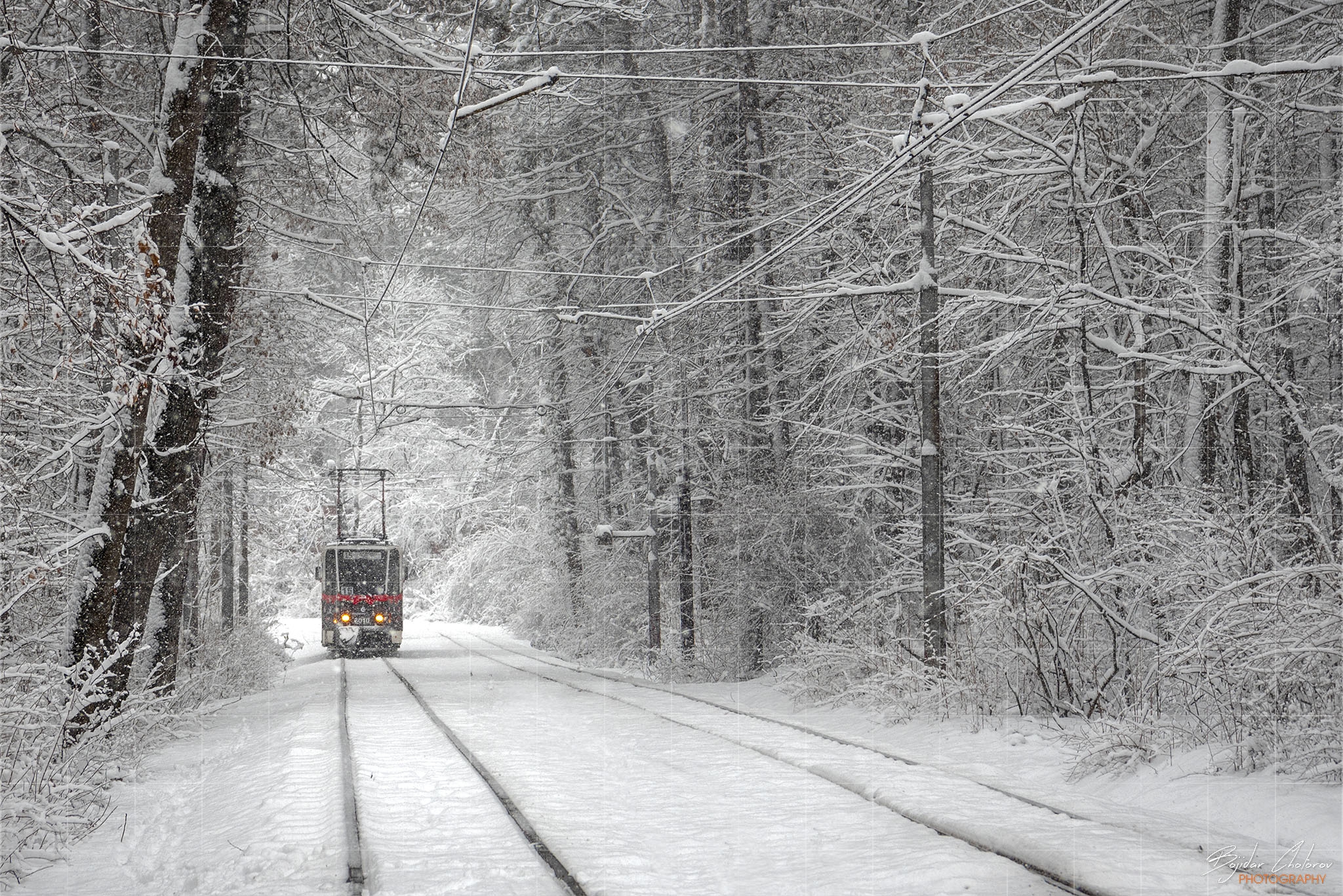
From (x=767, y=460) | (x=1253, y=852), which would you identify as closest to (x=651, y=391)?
(x=767, y=460)

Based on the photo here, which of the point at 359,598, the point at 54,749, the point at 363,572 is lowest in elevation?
the point at 359,598

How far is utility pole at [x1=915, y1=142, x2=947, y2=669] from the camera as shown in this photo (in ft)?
43.3

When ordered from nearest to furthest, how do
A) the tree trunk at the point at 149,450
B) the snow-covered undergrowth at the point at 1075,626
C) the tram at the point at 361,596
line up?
the snow-covered undergrowth at the point at 1075,626 < the tree trunk at the point at 149,450 < the tram at the point at 361,596

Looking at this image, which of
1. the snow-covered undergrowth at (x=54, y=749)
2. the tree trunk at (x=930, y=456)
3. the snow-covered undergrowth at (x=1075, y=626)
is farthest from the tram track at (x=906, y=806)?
the snow-covered undergrowth at (x=54, y=749)

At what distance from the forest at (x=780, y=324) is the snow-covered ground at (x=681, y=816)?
0.61 m

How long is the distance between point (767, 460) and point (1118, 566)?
9495mm

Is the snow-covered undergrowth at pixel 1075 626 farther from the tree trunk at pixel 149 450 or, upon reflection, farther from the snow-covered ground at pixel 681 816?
the tree trunk at pixel 149 450

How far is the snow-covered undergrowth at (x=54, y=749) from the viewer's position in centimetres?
685

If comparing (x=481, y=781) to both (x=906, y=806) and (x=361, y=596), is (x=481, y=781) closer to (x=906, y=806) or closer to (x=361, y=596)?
(x=906, y=806)

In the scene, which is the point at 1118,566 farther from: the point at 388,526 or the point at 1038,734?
the point at 388,526

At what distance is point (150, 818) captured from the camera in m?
A: 8.34

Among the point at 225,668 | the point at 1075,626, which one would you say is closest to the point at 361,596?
the point at 225,668

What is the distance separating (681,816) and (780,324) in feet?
41.0

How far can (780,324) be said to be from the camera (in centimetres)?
1916
